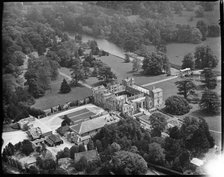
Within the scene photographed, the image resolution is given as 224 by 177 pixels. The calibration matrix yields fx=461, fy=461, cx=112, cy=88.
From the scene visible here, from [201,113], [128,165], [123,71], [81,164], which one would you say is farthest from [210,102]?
[81,164]

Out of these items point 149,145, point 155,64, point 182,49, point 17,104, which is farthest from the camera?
point 182,49

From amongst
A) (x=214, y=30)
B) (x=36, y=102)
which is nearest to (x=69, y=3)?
(x=36, y=102)

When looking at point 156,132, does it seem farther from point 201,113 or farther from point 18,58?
point 18,58

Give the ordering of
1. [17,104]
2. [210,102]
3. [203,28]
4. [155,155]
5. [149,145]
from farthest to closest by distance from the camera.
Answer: [203,28] → [17,104] → [210,102] → [149,145] → [155,155]

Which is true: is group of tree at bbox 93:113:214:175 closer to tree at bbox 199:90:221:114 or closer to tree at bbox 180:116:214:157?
tree at bbox 180:116:214:157

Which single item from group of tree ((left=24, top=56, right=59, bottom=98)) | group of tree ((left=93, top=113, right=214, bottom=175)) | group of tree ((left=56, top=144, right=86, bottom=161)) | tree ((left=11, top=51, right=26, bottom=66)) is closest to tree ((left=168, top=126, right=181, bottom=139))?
group of tree ((left=93, top=113, right=214, bottom=175))

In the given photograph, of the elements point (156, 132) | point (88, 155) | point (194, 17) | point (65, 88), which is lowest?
point (88, 155)
